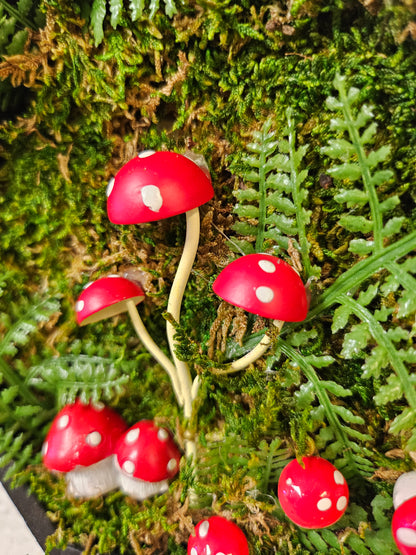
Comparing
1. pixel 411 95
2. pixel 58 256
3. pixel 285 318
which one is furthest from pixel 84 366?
pixel 411 95

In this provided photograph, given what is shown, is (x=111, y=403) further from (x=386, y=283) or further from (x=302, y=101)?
(x=302, y=101)

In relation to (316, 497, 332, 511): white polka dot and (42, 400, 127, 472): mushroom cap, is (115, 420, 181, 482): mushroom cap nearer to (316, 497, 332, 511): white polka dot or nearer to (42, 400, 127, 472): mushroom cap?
(42, 400, 127, 472): mushroom cap

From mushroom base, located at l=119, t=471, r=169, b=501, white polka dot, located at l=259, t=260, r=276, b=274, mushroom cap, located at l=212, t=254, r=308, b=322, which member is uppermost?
white polka dot, located at l=259, t=260, r=276, b=274

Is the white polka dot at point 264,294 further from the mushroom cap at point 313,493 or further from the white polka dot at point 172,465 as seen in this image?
the white polka dot at point 172,465

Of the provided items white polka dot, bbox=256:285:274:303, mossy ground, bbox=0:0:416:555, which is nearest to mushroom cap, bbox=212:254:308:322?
white polka dot, bbox=256:285:274:303

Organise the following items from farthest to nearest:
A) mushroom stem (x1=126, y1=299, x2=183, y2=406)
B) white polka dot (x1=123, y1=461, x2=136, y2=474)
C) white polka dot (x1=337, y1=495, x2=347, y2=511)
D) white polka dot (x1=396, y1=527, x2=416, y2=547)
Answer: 1. mushroom stem (x1=126, y1=299, x2=183, y2=406)
2. white polka dot (x1=123, y1=461, x2=136, y2=474)
3. white polka dot (x1=337, y1=495, x2=347, y2=511)
4. white polka dot (x1=396, y1=527, x2=416, y2=547)

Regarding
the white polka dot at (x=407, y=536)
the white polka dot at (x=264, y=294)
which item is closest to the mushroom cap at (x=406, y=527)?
the white polka dot at (x=407, y=536)
